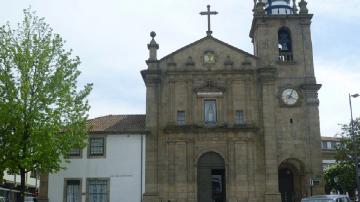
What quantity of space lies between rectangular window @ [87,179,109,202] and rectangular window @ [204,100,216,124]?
28.1 ft

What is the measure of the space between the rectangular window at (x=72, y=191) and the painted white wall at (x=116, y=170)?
0.32m

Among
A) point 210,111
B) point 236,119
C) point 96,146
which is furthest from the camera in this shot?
point 210,111

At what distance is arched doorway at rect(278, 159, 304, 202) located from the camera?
35.5 meters

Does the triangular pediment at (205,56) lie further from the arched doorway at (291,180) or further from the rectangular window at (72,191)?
the rectangular window at (72,191)

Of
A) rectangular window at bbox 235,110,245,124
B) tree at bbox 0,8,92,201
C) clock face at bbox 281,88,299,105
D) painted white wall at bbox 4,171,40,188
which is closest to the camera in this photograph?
tree at bbox 0,8,92,201

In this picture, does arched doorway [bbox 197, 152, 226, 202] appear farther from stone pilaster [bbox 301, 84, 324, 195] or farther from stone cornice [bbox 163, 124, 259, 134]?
stone pilaster [bbox 301, 84, 324, 195]

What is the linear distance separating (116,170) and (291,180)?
43.5 ft

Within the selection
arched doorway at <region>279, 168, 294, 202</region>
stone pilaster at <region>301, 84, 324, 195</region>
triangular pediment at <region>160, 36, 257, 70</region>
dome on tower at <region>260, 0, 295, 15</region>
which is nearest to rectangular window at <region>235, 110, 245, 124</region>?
triangular pediment at <region>160, 36, 257, 70</region>

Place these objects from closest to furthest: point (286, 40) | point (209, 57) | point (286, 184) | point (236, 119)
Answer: point (236, 119), point (209, 57), point (286, 184), point (286, 40)

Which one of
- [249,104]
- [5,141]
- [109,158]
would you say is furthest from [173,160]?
[5,141]

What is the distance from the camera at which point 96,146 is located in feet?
116

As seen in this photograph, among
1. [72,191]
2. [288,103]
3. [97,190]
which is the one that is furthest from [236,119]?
[72,191]

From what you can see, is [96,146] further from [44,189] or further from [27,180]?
[27,180]

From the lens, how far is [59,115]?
27.0 m
